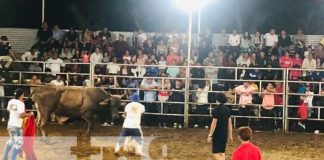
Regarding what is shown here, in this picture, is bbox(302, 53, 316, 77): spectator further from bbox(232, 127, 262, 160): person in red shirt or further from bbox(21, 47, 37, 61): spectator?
bbox(232, 127, 262, 160): person in red shirt

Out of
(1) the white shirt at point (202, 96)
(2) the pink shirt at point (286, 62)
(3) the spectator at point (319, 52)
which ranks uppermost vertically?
(3) the spectator at point (319, 52)

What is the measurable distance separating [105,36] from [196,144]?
6.82 metres

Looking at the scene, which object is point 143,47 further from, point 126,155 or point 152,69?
point 126,155

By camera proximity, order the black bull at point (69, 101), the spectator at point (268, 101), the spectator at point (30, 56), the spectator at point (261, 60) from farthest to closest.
→ the spectator at point (30, 56) < the spectator at point (261, 60) < the spectator at point (268, 101) < the black bull at point (69, 101)

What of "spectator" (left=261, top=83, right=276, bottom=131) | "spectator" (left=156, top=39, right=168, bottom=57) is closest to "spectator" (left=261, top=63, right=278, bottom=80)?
"spectator" (left=261, top=83, right=276, bottom=131)

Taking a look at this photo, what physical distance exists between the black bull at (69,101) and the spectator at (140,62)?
8.00 feet

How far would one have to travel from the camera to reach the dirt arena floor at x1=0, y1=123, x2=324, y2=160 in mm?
12273

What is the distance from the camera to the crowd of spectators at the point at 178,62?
16.4 metres

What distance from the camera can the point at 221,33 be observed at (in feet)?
61.5

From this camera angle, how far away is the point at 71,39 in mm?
19188

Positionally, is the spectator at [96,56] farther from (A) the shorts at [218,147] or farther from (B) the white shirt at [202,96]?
(A) the shorts at [218,147]

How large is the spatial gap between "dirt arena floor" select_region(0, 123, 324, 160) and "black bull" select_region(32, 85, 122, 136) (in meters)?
0.52

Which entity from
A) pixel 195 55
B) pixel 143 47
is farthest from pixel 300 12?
pixel 143 47

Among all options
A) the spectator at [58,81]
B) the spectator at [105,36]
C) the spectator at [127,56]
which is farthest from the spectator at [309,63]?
the spectator at [58,81]
